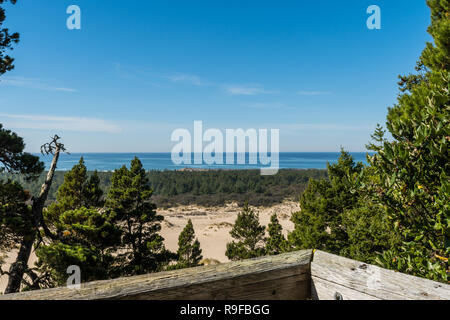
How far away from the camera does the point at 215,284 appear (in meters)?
1.23

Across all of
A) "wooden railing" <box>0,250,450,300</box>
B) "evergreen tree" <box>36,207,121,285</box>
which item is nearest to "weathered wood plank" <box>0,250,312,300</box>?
"wooden railing" <box>0,250,450,300</box>

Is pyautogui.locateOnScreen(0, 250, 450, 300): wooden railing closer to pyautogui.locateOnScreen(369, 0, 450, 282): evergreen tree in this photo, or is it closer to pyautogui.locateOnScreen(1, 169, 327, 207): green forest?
pyautogui.locateOnScreen(369, 0, 450, 282): evergreen tree

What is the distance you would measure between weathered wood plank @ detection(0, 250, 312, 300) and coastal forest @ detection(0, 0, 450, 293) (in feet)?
4.75

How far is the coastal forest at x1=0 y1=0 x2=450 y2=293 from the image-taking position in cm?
235

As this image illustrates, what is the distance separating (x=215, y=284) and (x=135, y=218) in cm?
1502

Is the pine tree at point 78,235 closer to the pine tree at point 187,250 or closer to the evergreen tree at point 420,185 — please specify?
the pine tree at point 187,250

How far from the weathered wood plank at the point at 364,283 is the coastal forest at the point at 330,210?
123cm

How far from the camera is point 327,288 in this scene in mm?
1346


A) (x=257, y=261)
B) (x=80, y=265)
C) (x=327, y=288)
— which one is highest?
(x=257, y=261)

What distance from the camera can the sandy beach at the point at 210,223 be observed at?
28.7 metres

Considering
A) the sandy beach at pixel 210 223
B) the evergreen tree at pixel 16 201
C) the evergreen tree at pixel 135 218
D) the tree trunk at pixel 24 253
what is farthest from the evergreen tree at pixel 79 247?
the sandy beach at pixel 210 223
